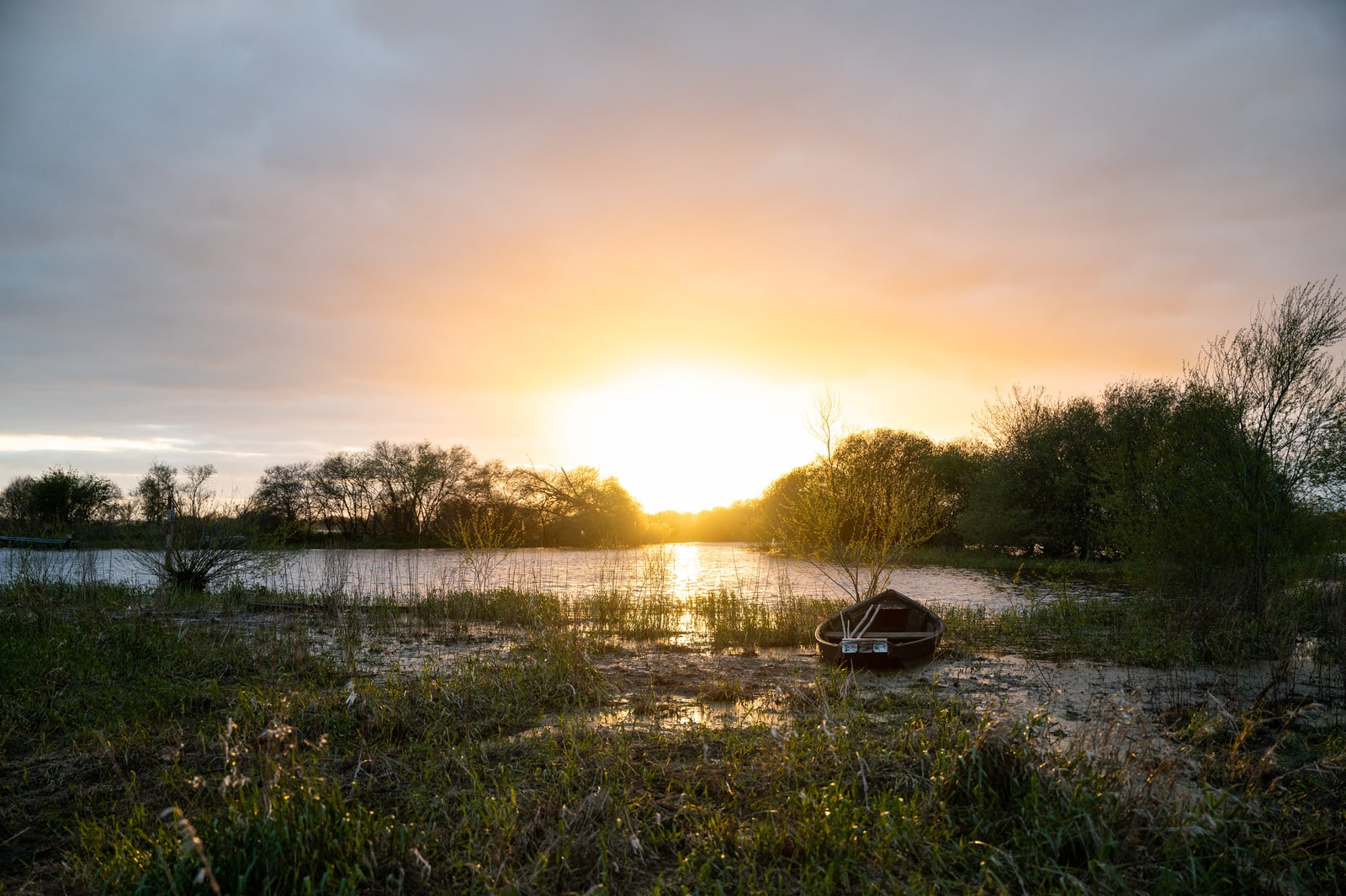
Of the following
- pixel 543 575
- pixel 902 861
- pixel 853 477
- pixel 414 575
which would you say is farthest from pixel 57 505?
pixel 902 861

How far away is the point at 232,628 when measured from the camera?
37.8 feet

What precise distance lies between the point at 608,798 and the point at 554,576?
20815 mm

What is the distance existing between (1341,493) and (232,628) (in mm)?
21072

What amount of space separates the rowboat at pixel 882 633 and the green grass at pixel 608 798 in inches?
94.5

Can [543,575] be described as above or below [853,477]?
below

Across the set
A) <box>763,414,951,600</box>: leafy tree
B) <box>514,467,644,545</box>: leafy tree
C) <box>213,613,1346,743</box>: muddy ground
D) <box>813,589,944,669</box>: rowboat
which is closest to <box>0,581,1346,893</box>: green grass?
<box>213,613,1346,743</box>: muddy ground

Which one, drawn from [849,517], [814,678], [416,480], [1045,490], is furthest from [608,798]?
[416,480]

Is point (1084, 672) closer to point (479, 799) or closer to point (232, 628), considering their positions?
point (479, 799)

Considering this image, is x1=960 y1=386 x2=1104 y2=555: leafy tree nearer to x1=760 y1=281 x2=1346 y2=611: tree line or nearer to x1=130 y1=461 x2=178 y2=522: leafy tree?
x1=760 y1=281 x2=1346 y2=611: tree line

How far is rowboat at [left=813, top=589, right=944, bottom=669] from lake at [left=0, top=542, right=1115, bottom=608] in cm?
440

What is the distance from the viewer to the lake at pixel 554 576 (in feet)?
54.0

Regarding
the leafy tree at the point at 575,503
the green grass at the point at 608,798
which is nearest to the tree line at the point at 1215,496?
the green grass at the point at 608,798

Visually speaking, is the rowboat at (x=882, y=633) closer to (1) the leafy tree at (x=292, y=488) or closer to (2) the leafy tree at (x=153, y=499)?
(2) the leafy tree at (x=153, y=499)

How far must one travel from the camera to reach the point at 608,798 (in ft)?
16.1
